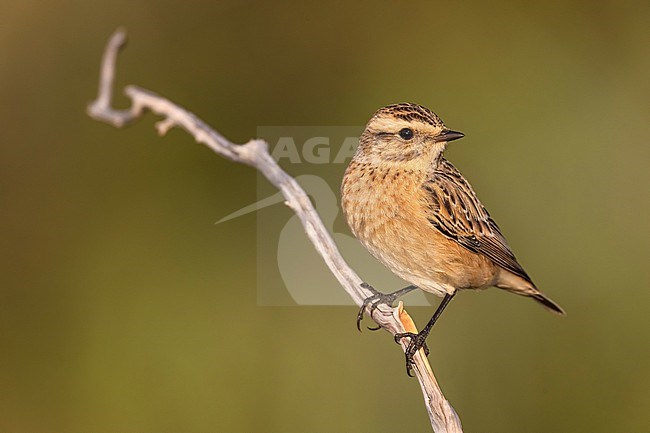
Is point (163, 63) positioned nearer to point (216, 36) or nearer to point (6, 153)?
point (216, 36)

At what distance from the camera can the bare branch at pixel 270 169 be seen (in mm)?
2096

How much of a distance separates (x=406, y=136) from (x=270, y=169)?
1126mm

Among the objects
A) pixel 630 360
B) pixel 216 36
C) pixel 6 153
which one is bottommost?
pixel 630 360

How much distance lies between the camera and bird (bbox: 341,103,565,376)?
3588 millimetres

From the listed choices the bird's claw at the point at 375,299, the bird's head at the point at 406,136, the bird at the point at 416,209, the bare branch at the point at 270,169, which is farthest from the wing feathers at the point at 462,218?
the bare branch at the point at 270,169

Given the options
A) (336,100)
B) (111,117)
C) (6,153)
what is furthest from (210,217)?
(111,117)

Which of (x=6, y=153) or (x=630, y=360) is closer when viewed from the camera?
(x=630, y=360)

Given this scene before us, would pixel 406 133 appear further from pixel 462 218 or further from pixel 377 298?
pixel 377 298

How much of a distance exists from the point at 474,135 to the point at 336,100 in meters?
1.02

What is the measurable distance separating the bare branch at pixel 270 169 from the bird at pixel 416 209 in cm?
39

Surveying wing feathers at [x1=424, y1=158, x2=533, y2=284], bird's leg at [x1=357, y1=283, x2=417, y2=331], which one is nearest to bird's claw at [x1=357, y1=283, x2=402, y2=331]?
bird's leg at [x1=357, y1=283, x2=417, y2=331]

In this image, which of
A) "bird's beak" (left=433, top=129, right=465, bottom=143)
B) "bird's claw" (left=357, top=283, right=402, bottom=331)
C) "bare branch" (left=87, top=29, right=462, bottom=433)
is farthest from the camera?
"bird's beak" (left=433, top=129, right=465, bottom=143)

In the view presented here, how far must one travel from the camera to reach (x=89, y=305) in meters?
5.51

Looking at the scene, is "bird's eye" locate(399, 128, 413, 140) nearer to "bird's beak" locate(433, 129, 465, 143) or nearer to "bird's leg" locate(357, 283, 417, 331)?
"bird's beak" locate(433, 129, 465, 143)
